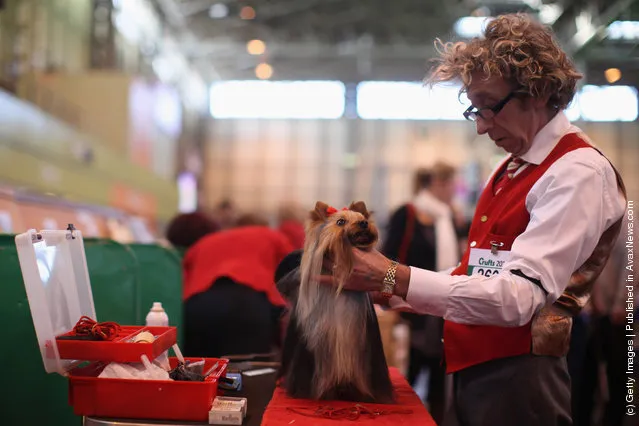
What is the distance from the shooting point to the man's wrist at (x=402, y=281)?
1718 mm

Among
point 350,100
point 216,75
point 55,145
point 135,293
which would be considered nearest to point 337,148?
point 350,100

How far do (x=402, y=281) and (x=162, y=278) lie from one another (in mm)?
1754

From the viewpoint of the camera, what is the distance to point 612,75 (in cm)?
347

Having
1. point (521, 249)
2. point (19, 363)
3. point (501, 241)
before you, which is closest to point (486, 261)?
point (501, 241)

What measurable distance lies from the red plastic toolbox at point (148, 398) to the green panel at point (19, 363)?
66 centimetres

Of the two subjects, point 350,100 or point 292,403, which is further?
point 350,100

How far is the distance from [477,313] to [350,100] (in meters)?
15.3

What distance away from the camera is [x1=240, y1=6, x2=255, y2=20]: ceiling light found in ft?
42.8

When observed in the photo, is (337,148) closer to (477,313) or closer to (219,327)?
(219,327)

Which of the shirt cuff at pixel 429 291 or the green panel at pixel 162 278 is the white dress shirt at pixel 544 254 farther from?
the green panel at pixel 162 278

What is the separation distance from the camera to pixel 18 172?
5.43m

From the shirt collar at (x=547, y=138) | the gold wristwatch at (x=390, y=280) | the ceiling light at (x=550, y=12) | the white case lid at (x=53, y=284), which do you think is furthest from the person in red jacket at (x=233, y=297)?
the ceiling light at (x=550, y=12)

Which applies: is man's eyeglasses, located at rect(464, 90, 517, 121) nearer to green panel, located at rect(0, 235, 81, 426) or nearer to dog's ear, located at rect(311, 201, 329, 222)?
dog's ear, located at rect(311, 201, 329, 222)

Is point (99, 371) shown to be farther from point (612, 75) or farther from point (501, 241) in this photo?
point (612, 75)
